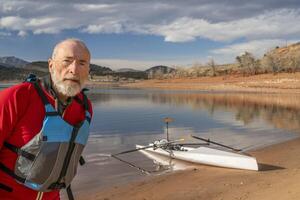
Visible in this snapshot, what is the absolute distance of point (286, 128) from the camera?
102 ft

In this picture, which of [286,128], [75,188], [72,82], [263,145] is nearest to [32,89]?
[72,82]

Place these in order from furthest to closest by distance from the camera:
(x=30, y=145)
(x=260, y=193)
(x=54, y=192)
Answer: (x=260, y=193), (x=54, y=192), (x=30, y=145)

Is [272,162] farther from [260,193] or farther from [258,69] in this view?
[258,69]

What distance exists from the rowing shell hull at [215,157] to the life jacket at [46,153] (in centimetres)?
1266

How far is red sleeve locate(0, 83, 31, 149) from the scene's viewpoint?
3.09 metres

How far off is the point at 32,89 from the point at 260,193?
349 inches

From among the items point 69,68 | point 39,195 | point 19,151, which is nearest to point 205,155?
point 39,195

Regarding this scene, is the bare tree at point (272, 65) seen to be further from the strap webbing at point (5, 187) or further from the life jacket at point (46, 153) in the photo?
the strap webbing at point (5, 187)

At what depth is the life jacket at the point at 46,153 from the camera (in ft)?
10.8

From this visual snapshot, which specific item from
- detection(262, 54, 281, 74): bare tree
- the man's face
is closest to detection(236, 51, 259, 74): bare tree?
detection(262, 54, 281, 74): bare tree

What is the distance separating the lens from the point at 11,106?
3119 mm

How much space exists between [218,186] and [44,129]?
10.5 metres

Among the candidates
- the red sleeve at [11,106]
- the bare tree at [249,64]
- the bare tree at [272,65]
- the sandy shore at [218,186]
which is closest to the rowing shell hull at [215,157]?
the sandy shore at [218,186]

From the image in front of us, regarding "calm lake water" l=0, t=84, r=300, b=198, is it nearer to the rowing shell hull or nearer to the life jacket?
the rowing shell hull
